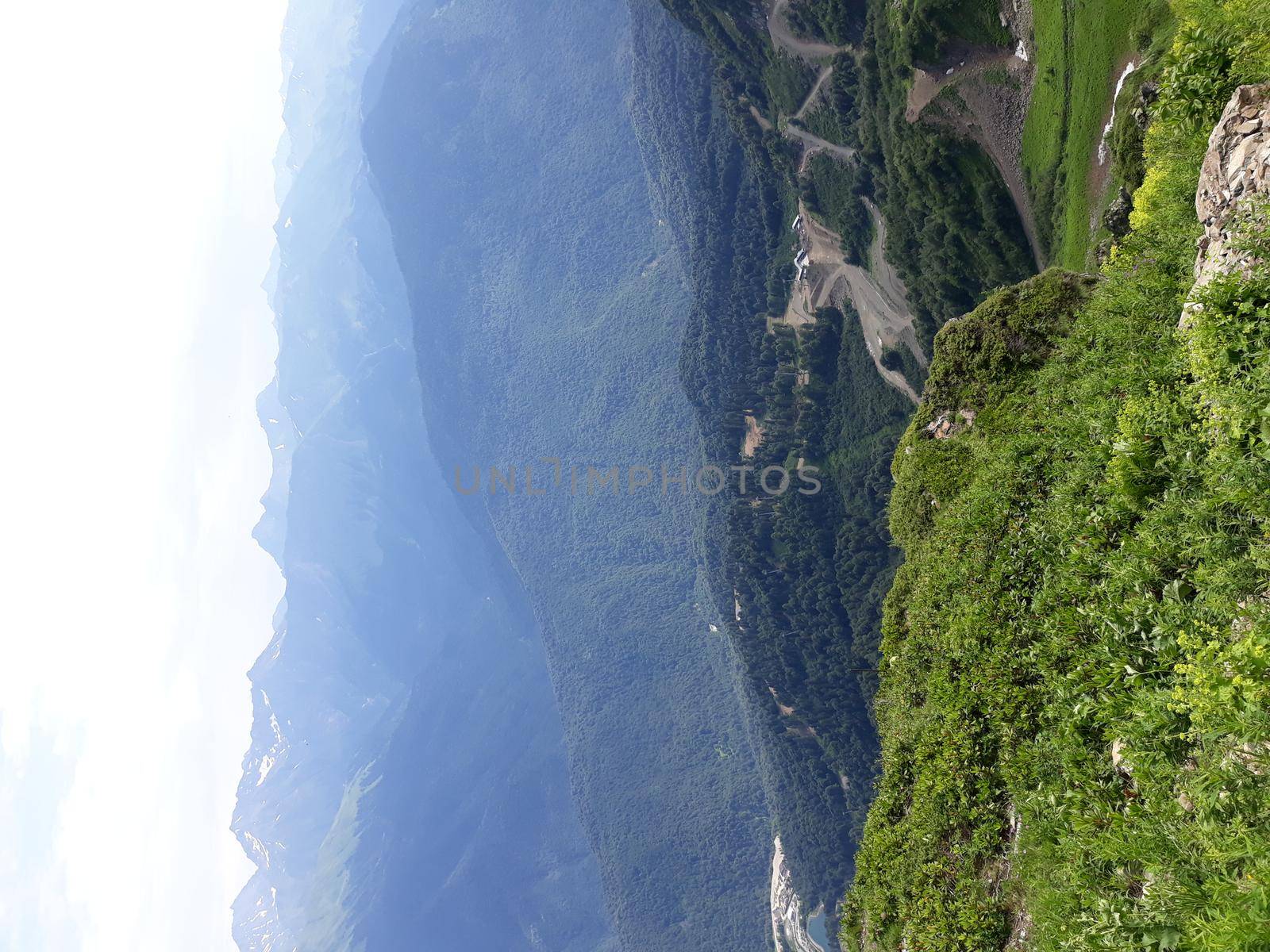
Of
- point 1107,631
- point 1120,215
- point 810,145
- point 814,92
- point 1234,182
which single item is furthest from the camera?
point 810,145

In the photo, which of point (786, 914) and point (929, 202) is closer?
point (929, 202)

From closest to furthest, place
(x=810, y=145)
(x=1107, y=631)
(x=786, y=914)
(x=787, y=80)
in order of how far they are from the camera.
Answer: (x=1107, y=631) < (x=787, y=80) < (x=810, y=145) < (x=786, y=914)

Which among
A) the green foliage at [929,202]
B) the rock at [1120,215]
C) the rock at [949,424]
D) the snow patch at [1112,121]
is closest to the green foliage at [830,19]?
the green foliage at [929,202]

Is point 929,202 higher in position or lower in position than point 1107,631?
higher

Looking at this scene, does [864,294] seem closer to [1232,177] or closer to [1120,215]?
[1120,215]

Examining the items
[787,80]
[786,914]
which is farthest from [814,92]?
[786,914]

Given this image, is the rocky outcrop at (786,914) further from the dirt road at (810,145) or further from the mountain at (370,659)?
the dirt road at (810,145)
